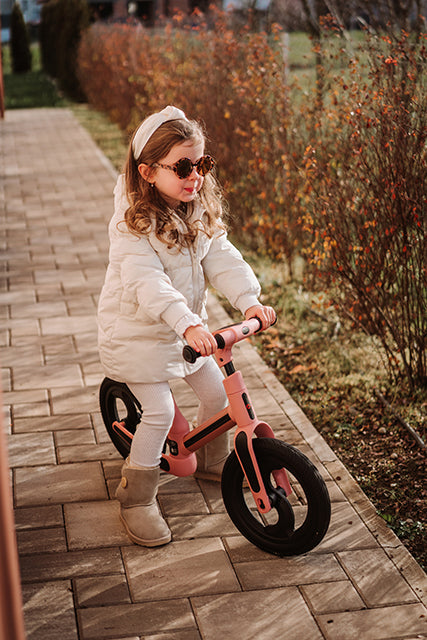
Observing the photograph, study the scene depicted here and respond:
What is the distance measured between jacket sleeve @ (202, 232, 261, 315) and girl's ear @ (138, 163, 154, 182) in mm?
350

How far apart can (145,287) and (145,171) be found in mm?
439

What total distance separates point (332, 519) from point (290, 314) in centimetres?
260

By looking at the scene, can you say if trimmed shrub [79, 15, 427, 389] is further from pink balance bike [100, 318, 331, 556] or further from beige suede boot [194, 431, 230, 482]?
pink balance bike [100, 318, 331, 556]

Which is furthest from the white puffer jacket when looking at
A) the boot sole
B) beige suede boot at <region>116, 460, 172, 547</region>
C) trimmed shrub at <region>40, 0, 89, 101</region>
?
trimmed shrub at <region>40, 0, 89, 101</region>

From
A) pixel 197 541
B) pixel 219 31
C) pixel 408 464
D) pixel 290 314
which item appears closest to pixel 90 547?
pixel 197 541

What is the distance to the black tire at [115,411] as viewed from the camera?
344cm

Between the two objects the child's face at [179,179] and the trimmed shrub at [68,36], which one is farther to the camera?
the trimmed shrub at [68,36]

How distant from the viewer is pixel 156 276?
2912 mm

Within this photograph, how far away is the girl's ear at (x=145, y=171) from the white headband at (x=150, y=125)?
59 millimetres

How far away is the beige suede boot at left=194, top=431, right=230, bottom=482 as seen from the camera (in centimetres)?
349

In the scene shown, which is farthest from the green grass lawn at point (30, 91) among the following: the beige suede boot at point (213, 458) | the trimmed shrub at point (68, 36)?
the beige suede boot at point (213, 458)

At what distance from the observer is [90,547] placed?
3.06m

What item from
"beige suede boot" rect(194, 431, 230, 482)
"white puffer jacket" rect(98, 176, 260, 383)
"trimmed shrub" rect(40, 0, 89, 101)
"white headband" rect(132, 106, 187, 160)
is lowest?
"trimmed shrub" rect(40, 0, 89, 101)

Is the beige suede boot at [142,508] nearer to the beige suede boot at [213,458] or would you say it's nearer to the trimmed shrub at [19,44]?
the beige suede boot at [213,458]
